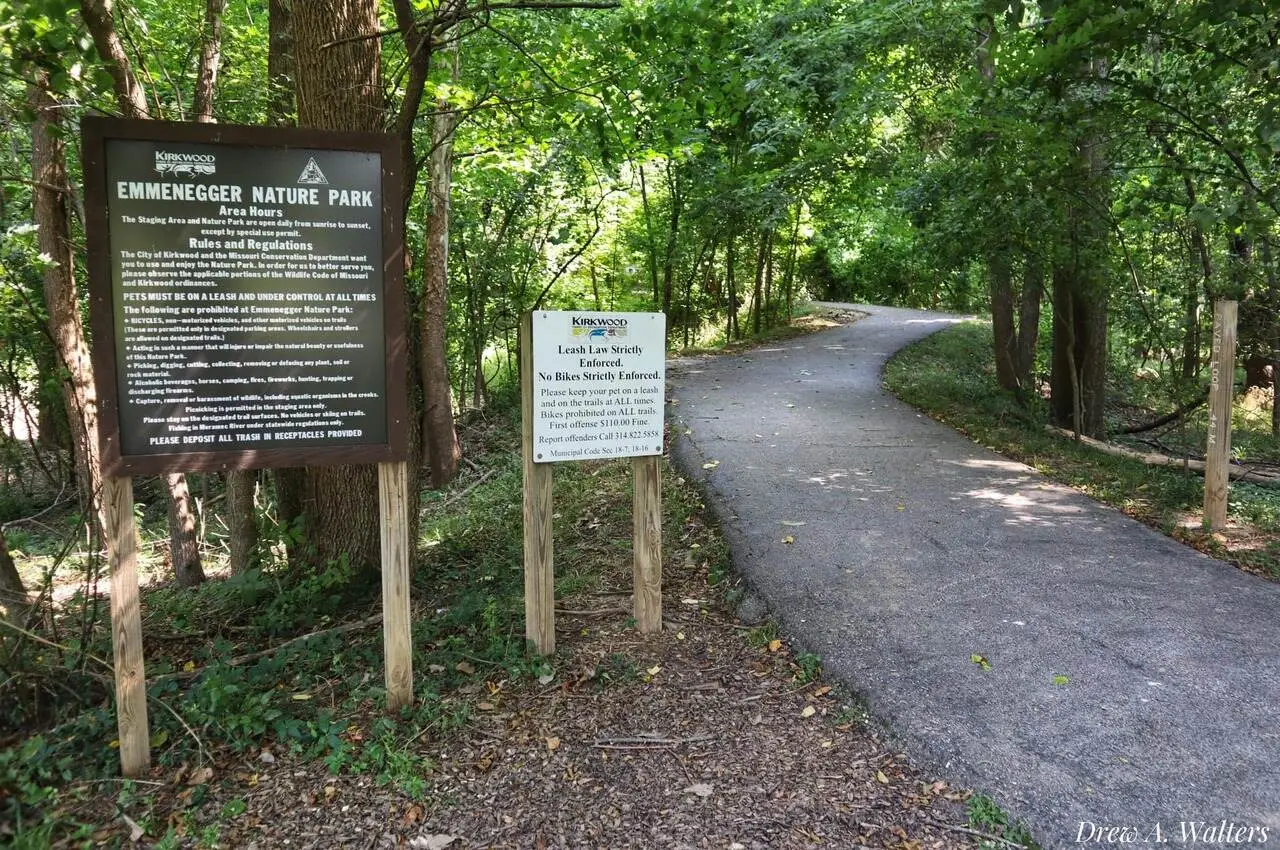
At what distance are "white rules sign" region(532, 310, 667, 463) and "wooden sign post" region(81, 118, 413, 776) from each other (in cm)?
77

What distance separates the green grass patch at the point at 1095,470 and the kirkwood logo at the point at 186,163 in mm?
6399

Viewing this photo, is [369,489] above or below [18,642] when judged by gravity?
above

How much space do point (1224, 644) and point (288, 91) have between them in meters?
6.55

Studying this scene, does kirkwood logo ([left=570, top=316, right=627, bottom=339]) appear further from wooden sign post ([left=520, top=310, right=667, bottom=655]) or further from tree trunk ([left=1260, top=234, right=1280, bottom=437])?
tree trunk ([left=1260, top=234, right=1280, bottom=437])

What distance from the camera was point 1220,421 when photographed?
593 centimetres

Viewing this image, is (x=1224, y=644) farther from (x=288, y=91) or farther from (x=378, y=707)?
(x=288, y=91)

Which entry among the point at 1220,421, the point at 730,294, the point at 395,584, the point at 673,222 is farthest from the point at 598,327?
the point at 730,294

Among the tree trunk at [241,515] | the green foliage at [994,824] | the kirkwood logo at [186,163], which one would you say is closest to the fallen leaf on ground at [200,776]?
the kirkwood logo at [186,163]

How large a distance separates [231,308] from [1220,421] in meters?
6.60

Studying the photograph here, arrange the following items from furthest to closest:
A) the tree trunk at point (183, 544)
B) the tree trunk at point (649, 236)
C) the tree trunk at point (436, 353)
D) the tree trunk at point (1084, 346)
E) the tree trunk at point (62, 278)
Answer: the tree trunk at point (649, 236) < the tree trunk at point (1084, 346) < the tree trunk at point (436, 353) < the tree trunk at point (183, 544) < the tree trunk at point (62, 278)

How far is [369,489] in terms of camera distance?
15.9ft

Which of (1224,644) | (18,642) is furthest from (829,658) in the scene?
(18,642)

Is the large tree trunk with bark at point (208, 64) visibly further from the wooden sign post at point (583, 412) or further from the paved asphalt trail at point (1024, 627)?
the paved asphalt trail at point (1024, 627)

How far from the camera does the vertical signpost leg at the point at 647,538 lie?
4391 mm
